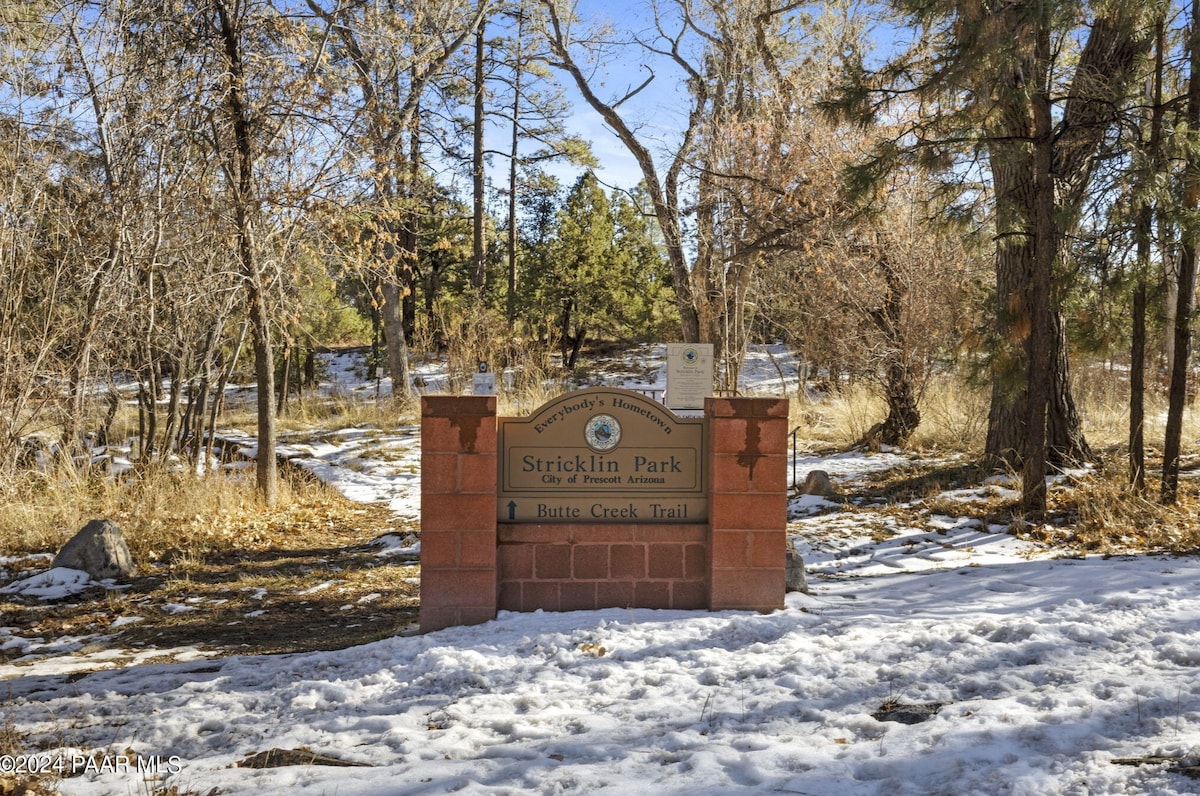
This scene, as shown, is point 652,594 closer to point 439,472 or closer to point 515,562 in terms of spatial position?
point 515,562

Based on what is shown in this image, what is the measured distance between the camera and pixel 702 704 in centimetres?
400

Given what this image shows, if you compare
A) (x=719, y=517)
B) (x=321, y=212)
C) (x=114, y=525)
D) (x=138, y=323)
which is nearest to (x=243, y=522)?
(x=114, y=525)

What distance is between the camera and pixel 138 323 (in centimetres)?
975

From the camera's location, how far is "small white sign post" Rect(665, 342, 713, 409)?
249 inches

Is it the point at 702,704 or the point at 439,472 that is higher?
the point at 439,472

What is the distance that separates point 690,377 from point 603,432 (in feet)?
3.74

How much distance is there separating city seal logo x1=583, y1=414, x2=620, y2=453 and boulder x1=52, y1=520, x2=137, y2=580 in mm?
4014

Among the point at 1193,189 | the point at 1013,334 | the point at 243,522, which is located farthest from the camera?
the point at 243,522

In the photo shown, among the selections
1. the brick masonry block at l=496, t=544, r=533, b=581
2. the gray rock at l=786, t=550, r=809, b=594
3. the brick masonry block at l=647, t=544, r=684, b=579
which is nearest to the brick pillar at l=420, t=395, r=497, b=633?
A: the brick masonry block at l=496, t=544, r=533, b=581

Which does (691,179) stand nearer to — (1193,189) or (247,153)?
(247,153)

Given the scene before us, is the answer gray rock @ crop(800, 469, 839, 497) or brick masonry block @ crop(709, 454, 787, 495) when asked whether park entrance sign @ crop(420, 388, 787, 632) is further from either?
gray rock @ crop(800, 469, 839, 497)

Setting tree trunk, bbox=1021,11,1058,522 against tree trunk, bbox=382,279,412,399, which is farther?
tree trunk, bbox=382,279,412,399

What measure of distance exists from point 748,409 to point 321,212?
556 centimetres

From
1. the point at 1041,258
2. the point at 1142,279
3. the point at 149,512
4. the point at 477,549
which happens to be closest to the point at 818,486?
the point at 1041,258
